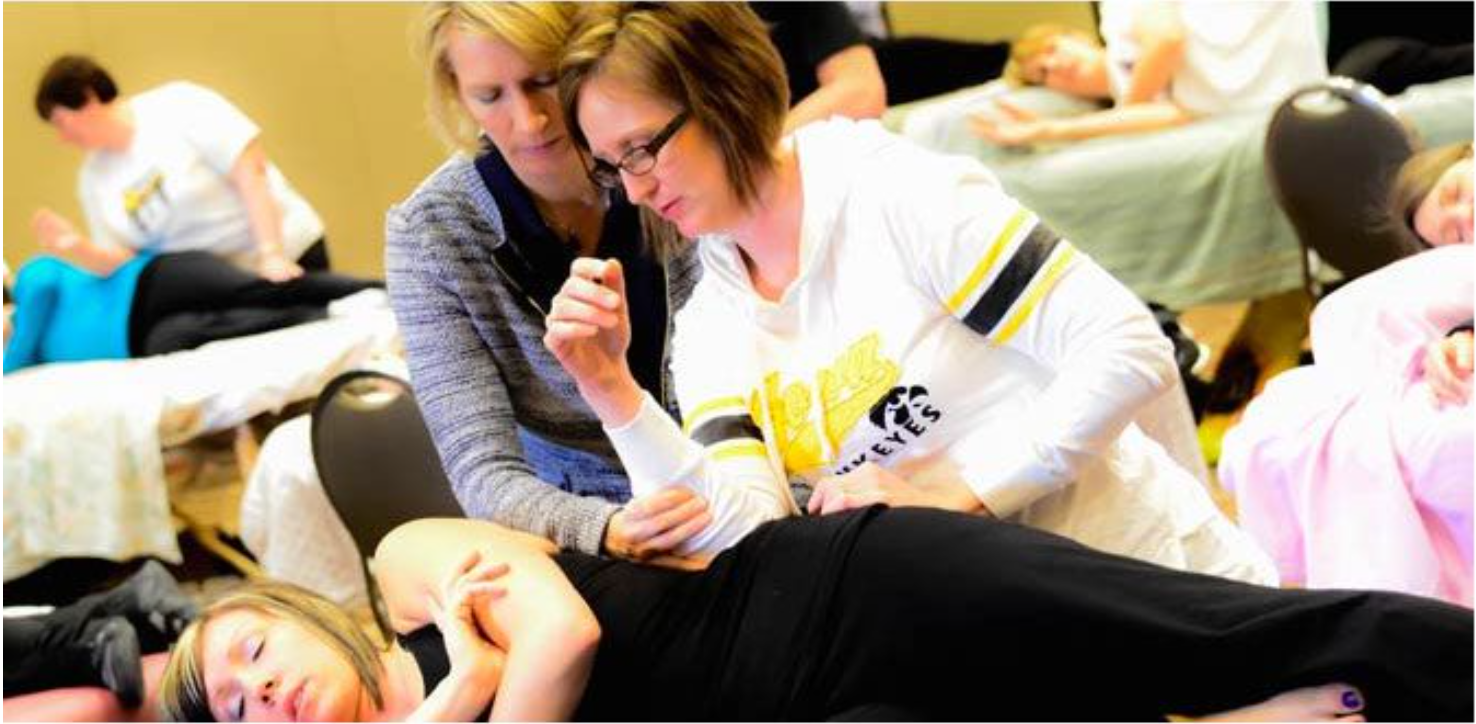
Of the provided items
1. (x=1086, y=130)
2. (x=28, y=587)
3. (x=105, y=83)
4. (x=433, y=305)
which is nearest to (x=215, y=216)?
(x=105, y=83)

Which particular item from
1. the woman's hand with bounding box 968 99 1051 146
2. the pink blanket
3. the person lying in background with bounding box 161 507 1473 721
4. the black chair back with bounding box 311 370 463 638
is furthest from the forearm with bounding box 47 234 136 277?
the pink blanket

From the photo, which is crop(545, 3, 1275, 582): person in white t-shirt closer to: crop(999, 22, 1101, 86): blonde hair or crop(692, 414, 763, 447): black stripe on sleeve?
crop(692, 414, 763, 447): black stripe on sleeve

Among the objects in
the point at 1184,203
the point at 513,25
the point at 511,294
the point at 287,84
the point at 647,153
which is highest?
the point at 513,25

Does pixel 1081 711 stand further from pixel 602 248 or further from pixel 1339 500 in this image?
pixel 1339 500

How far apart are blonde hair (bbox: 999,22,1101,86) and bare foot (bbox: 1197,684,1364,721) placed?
293 cm

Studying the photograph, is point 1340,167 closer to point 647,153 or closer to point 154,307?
point 647,153

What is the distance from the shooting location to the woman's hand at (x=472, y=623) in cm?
161

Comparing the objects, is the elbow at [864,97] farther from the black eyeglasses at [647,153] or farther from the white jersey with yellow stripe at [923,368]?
the black eyeglasses at [647,153]

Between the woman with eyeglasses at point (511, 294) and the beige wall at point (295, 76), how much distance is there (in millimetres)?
2909

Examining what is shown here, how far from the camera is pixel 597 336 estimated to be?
159 centimetres

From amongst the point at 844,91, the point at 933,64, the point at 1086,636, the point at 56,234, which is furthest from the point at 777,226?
the point at 933,64

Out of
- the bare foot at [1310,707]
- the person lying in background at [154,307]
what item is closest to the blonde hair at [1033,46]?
the person lying in background at [154,307]

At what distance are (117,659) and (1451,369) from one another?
1.68 meters

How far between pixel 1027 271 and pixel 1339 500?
2.96 feet
